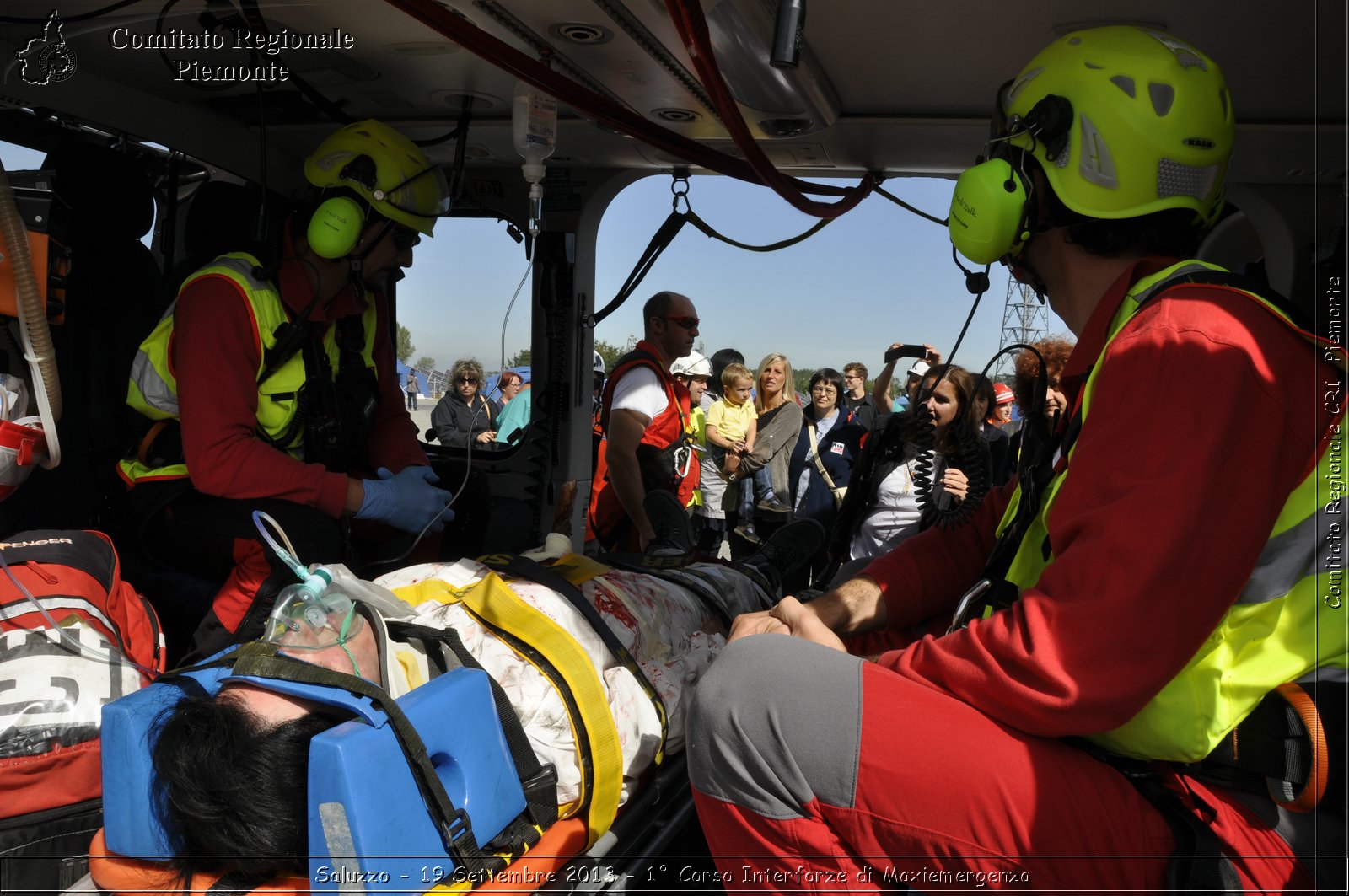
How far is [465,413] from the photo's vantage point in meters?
5.66

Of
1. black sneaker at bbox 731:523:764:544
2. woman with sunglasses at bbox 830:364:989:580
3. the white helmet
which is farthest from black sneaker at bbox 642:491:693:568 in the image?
the white helmet

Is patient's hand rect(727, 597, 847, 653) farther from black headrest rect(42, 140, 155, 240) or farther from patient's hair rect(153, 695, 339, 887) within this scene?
black headrest rect(42, 140, 155, 240)

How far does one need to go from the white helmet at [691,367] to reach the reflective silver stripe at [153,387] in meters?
5.15

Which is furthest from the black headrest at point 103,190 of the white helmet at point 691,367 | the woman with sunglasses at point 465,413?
the white helmet at point 691,367

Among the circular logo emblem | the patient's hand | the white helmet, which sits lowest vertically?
the patient's hand

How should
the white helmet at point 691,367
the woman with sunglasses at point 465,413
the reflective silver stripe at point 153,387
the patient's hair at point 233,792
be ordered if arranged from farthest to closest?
the white helmet at point 691,367 → the woman with sunglasses at point 465,413 → the reflective silver stripe at point 153,387 → the patient's hair at point 233,792

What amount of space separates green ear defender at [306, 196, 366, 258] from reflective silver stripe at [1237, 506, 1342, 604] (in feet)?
9.11

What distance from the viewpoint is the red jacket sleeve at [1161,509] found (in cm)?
135

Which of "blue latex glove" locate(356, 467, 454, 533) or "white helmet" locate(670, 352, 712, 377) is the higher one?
"white helmet" locate(670, 352, 712, 377)

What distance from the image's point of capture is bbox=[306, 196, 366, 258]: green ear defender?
3.06 metres

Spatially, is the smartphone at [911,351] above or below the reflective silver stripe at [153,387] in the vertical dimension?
above

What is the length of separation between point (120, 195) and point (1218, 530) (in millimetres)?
3531

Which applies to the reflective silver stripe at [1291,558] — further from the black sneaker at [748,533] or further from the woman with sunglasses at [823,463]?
the black sneaker at [748,533]

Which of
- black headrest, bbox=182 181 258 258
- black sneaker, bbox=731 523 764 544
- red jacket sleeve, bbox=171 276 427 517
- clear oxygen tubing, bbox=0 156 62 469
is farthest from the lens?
black sneaker, bbox=731 523 764 544
